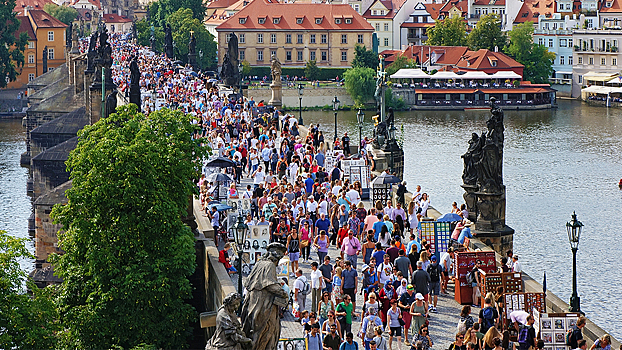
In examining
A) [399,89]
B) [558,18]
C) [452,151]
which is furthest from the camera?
[558,18]

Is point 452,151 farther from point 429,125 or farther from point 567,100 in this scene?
point 567,100

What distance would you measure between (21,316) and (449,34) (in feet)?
315

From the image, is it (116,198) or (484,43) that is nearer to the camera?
(116,198)

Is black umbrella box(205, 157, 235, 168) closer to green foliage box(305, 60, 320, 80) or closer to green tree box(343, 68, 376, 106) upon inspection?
green tree box(343, 68, 376, 106)

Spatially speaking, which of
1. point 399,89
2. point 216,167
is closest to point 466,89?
point 399,89

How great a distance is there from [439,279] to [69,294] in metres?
7.96

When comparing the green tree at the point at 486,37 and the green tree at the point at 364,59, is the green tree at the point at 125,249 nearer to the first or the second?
the green tree at the point at 364,59

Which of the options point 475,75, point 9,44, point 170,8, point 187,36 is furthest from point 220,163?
point 170,8

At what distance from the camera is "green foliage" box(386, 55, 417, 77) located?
10831 cm

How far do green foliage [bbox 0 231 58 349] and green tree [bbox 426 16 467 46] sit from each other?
309 feet

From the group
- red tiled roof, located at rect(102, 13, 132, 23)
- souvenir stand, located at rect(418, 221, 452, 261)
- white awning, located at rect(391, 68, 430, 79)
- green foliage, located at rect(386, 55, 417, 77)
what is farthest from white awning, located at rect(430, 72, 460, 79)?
red tiled roof, located at rect(102, 13, 132, 23)

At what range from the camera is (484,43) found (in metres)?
113

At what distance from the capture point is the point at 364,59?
111 meters

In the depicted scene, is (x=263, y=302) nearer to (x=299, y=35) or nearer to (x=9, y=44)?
(x=9, y=44)
